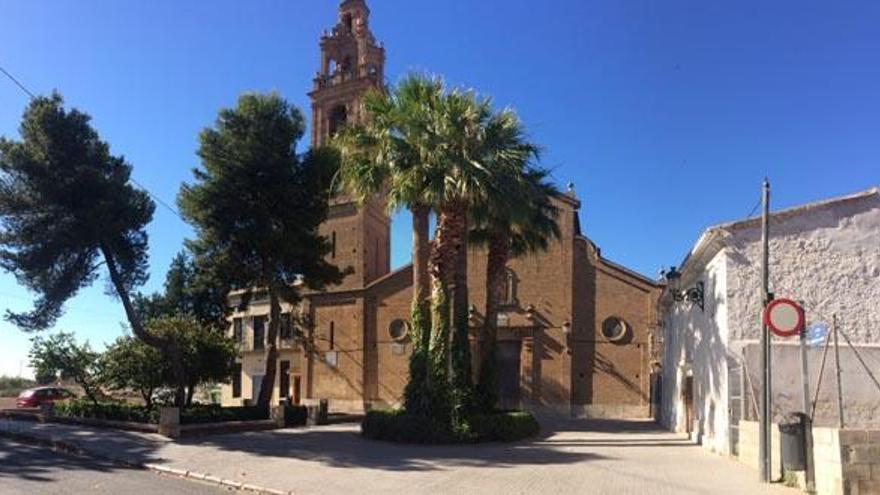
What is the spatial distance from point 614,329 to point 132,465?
2588cm

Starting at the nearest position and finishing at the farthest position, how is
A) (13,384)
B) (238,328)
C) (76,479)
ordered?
(76,479), (238,328), (13,384)

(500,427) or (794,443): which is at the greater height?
(794,443)

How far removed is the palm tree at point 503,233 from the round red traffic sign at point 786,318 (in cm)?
901

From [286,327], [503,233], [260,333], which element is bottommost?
[260,333]

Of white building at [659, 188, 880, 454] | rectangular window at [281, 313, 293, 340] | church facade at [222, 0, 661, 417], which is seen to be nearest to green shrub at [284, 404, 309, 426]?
church facade at [222, 0, 661, 417]

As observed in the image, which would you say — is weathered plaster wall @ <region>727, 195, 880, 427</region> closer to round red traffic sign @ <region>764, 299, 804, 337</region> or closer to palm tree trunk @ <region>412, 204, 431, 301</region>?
round red traffic sign @ <region>764, 299, 804, 337</region>

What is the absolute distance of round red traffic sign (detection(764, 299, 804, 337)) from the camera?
40.6ft

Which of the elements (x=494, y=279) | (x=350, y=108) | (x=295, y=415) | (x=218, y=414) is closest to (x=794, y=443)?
Answer: (x=494, y=279)

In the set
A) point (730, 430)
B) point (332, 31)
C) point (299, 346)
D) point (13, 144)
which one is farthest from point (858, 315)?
point (332, 31)

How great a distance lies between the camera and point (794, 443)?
12023 millimetres

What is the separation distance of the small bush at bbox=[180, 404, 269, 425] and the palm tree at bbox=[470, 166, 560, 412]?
24.8ft

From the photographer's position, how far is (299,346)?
44344mm

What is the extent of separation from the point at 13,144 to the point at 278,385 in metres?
27.4

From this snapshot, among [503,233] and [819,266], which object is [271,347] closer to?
[503,233]
